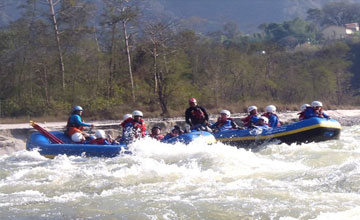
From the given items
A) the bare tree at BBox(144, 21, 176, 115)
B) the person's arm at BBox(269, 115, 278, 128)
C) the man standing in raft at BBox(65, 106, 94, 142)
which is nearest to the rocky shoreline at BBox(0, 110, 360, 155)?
the man standing in raft at BBox(65, 106, 94, 142)

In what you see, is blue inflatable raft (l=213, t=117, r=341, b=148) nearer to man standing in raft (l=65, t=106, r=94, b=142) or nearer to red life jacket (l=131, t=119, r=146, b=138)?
red life jacket (l=131, t=119, r=146, b=138)

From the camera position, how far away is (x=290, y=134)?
13.1 metres

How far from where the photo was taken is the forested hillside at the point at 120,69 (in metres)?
25.0

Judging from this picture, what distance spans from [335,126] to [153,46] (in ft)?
44.1

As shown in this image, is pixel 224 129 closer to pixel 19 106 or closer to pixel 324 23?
pixel 19 106

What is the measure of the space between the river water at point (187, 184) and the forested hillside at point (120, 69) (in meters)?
11.5

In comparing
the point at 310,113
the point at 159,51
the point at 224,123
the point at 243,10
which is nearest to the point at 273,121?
the point at 310,113

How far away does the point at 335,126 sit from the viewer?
13422mm

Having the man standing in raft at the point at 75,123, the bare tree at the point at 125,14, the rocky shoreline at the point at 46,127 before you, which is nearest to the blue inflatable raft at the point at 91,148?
the man standing in raft at the point at 75,123

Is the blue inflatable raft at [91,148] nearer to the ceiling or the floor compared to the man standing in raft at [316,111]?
nearer to the floor

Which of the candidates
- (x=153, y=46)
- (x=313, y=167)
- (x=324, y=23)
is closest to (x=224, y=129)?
(x=313, y=167)

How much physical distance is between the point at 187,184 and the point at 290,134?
475 centimetres

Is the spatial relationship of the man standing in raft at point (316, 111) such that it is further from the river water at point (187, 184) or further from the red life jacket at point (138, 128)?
the red life jacket at point (138, 128)

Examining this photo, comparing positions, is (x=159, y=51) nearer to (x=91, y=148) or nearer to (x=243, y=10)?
(x=91, y=148)
